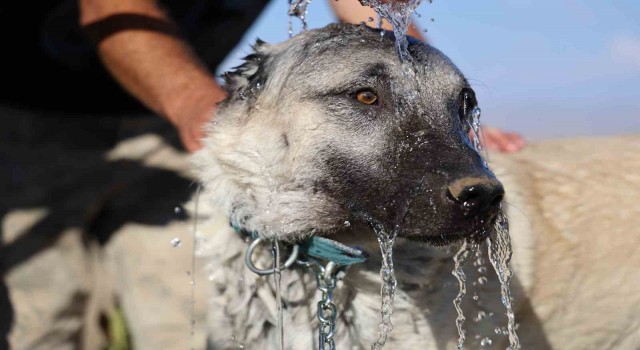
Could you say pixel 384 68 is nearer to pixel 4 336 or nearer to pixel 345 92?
pixel 345 92

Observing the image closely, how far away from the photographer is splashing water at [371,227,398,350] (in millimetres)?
2871

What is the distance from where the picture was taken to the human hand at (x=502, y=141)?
447cm

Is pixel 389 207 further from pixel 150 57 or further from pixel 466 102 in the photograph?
pixel 150 57

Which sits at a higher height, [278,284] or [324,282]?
[324,282]

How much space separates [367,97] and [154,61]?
49.3 inches

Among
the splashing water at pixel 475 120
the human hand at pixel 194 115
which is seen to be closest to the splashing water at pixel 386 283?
the splashing water at pixel 475 120

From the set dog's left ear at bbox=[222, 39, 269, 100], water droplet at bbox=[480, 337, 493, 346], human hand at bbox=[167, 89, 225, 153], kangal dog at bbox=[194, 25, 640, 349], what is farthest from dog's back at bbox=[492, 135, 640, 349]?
human hand at bbox=[167, 89, 225, 153]

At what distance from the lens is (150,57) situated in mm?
3955

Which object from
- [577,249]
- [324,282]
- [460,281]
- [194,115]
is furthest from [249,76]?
[577,249]

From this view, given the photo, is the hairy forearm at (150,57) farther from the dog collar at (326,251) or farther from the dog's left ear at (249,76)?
the dog collar at (326,251)

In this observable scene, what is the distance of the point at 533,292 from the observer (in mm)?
3566

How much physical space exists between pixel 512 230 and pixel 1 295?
8.42ft

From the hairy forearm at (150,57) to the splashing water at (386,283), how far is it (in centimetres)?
112

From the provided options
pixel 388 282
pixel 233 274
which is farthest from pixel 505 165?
pixel 233 274
